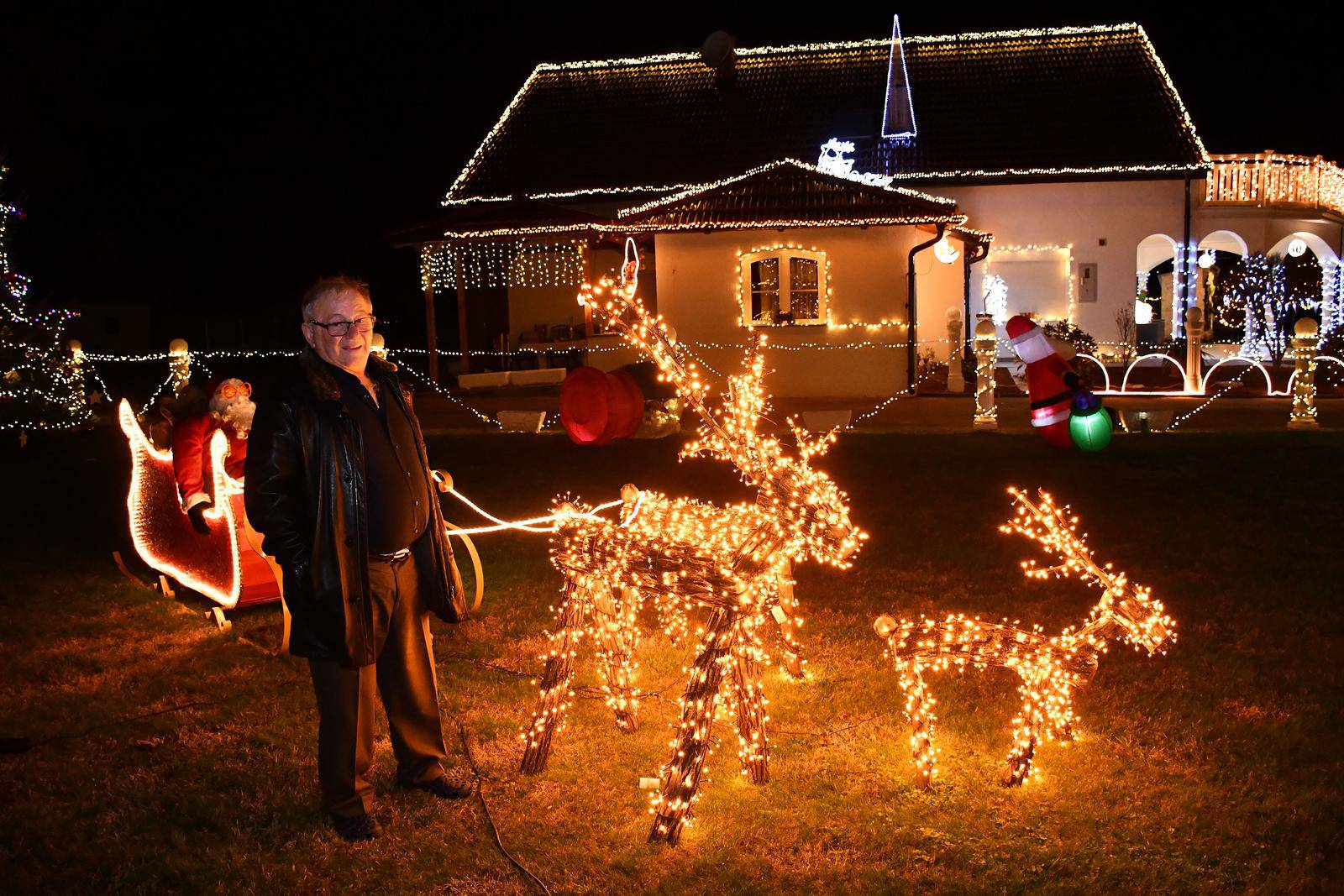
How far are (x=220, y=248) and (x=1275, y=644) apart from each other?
46.2 m

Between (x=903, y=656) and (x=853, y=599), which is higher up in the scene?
(x=903, y=656)

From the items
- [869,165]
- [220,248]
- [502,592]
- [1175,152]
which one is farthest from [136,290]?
[502,592]

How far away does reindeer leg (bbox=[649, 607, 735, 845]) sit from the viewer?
3.77 metres

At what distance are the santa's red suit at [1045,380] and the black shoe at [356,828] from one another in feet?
28.4

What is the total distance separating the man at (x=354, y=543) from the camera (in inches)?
143

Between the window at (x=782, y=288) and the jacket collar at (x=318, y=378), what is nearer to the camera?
the jacket collar at (x=318, y=378)

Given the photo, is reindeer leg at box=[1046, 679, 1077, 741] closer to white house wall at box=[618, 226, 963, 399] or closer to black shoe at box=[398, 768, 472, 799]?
black shoe at box=[398, 768, 472, 799]

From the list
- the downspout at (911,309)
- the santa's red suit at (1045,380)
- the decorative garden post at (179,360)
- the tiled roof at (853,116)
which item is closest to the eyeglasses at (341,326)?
the santa's red suit at (1045,380)

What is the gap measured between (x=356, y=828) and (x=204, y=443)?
291 cm

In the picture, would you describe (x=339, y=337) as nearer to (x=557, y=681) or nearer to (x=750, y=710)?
(x=557, y=681)

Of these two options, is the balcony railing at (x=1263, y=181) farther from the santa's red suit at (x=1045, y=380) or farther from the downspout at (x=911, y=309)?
the santa's red suit at (x=1045, y=380)

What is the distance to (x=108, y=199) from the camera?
4384 cm

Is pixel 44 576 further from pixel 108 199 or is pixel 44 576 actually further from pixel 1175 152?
pixel 108 199

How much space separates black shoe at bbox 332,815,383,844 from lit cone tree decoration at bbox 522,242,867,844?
0.69 meters
